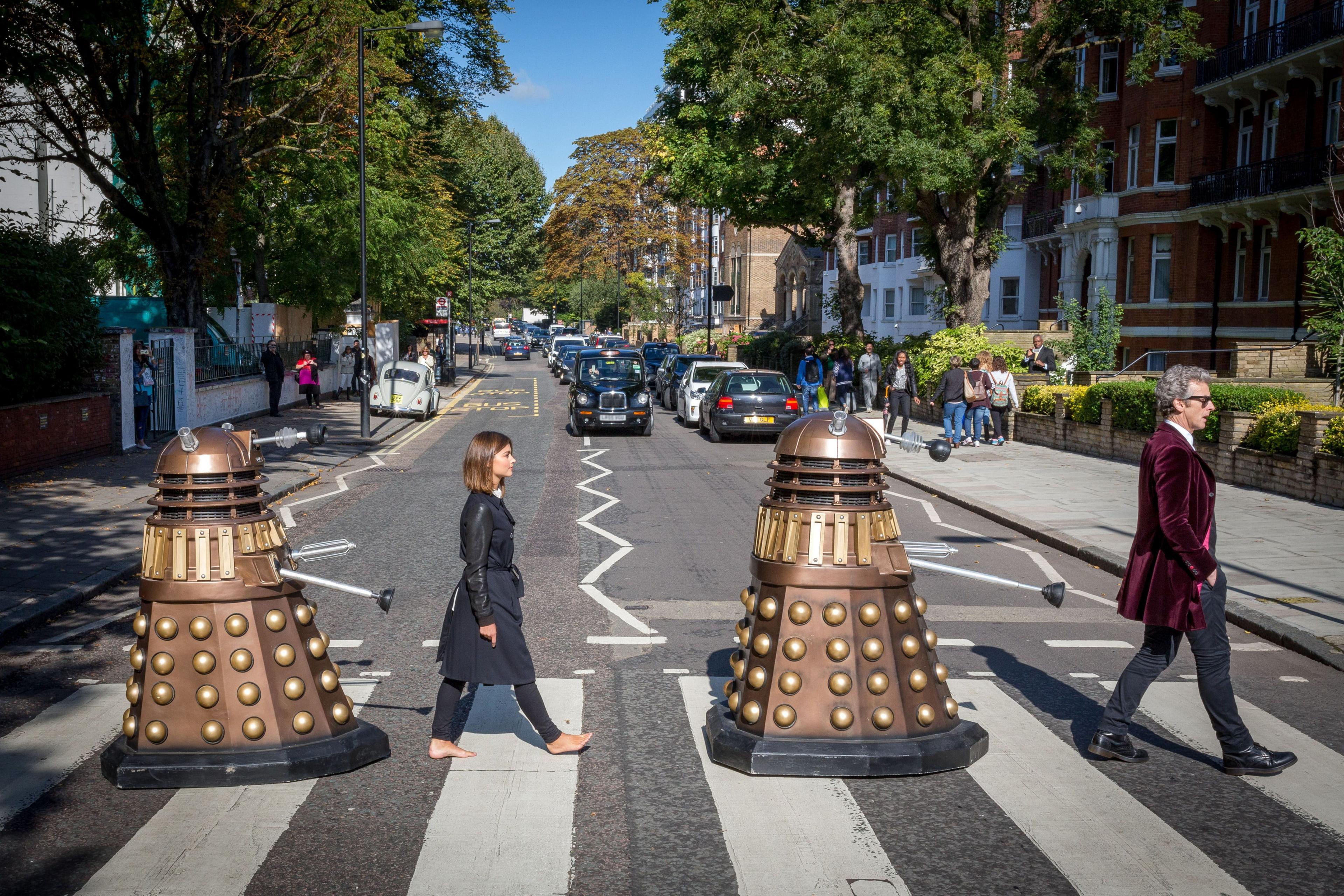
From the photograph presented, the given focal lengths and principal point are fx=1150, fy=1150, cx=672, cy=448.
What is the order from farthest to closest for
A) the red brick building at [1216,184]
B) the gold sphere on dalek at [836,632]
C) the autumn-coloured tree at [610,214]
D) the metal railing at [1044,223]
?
1. the autumn-coloured tree at [610,214]
2. the metal railing at [1044,223]
3. the red brick building at [1216,184]
4. the gold sphere on dalek at [836,632]

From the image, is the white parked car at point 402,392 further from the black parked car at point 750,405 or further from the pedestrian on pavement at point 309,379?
the black parked car at point 750,405

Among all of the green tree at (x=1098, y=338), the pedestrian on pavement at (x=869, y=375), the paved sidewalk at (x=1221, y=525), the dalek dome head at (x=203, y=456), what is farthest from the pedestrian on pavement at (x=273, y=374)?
the dalek dome head at (x=203, y=456)

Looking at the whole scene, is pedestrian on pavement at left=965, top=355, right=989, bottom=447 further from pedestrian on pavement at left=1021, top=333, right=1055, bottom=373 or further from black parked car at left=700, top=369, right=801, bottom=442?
black parked car at left=700, top=369, right=801, bottom=442

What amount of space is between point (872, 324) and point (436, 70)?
2857 cm

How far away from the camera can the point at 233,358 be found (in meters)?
28.4

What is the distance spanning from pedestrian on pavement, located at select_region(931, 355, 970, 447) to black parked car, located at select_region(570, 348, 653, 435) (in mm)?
6640

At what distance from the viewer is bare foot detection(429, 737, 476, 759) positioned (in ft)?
18.4

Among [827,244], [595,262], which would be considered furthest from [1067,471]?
[595,262]

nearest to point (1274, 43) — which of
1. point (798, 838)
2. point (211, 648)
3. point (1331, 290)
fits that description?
point (1331, 290)

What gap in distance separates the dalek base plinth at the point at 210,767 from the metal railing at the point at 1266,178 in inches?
990

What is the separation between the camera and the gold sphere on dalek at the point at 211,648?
16.7 ft

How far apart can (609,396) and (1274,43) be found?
18717mm

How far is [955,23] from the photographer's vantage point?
2744 centimetres

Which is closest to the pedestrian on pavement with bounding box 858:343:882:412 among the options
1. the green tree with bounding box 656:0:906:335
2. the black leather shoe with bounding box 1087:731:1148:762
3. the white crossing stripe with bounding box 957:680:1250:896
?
the green tree with bounding box 656:0:906:335
